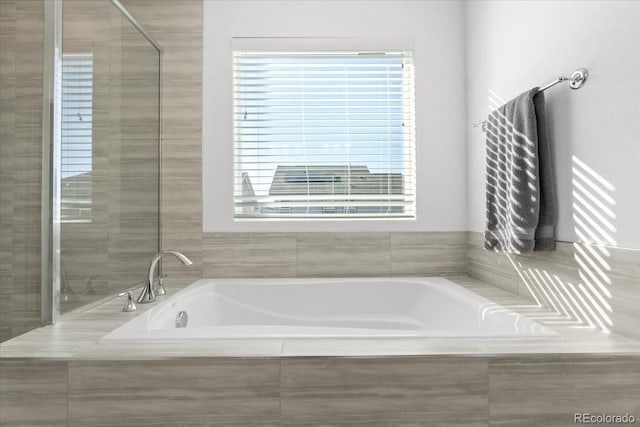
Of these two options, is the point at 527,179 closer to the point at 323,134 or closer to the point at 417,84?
the point at 417,84

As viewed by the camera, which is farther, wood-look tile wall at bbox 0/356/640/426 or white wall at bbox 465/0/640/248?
white wall at bbox 465/0/640/248

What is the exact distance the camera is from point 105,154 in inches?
78.4

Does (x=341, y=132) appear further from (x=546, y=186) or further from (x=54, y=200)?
(x=54, y=200)

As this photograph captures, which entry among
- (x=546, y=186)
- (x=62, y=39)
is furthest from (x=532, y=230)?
(x=62, y=39)

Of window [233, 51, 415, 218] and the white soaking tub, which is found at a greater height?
window [233, 51, 415, 218]

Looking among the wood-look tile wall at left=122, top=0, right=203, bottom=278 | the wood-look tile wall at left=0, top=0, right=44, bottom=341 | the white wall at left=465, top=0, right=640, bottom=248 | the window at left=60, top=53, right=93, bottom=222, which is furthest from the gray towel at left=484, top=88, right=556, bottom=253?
the wood-look tile wall at left=0, top=0, right=44, bottom=341

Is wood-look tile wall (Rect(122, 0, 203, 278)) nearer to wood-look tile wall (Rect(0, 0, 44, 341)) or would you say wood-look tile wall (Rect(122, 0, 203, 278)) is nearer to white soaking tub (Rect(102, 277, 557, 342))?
white soaking tub (Rect(102, 277, 557, 342))

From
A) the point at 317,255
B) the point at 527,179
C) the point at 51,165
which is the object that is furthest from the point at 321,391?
the point at 317,255

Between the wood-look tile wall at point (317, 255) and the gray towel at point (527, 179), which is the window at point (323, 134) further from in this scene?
the gray towel at point (527, 179)

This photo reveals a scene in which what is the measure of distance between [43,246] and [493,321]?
1.70 m

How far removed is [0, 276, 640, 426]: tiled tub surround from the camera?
1.20 m

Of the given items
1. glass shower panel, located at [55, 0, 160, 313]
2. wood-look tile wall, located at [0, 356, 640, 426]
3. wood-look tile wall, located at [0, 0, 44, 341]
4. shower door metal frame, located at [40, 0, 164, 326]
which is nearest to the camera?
wood-look tile wall, located at [0, 356, 640, 426]

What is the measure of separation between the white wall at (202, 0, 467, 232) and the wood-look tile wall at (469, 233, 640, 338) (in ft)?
2.20

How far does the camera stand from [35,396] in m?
1.20
